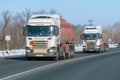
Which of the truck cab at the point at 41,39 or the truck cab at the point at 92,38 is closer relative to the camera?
the truck cab at the point at 41,39

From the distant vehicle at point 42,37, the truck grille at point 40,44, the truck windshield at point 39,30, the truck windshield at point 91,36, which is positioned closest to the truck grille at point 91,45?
the truck windshield at point 91,36

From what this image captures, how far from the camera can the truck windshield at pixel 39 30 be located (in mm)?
34656

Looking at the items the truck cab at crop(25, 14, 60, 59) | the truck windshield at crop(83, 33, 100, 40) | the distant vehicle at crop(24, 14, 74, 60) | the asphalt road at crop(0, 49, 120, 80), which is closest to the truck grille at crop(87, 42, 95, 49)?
the truck windshield at crop(83, 33, 100, 40)

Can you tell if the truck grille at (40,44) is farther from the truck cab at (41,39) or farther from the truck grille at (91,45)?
the truck grille at (91,45)

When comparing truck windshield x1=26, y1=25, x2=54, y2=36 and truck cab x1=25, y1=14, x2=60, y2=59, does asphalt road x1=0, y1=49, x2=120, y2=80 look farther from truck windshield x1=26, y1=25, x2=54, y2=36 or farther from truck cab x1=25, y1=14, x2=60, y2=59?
truck windshield x1=26, y1=25, x2=54, y2=36

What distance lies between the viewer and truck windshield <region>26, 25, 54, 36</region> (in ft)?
114

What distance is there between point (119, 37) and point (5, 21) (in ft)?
346

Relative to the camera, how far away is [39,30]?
3478 centimetres

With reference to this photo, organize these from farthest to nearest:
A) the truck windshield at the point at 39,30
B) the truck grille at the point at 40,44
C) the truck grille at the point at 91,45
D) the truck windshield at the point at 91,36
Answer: the truck grille at the point at 91,45 < the truck windshield at the point at 91,36 < the truck windshield at the point at 39,30 < the truck grille at the point at 40,44

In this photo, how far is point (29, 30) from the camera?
114 ft

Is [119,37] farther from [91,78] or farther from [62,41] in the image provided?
[91,78]

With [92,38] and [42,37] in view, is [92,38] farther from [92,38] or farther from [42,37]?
[42,37]

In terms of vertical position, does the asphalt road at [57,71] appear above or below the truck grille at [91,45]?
below

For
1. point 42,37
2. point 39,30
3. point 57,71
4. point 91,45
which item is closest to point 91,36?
point 91,45
